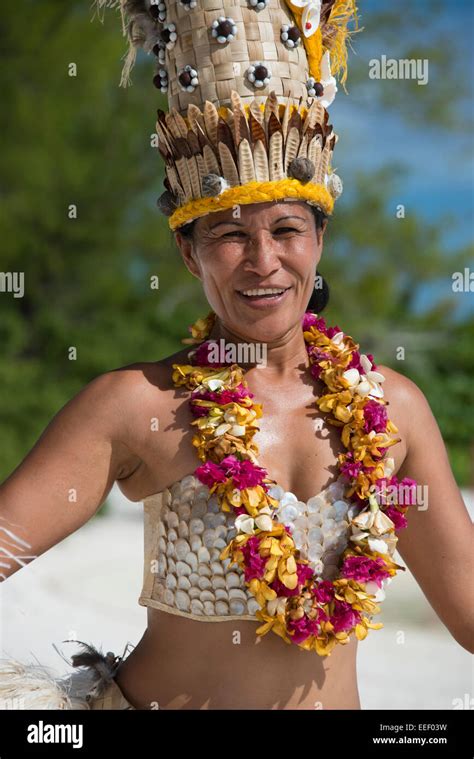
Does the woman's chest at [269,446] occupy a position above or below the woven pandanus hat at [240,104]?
below

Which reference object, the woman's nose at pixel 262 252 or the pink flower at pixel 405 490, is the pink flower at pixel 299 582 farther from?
the woman's nose at pixel 262 252

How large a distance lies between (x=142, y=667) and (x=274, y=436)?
50 centimetres

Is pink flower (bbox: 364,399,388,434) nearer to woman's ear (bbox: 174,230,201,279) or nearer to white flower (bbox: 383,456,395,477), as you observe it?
white flower (bbox: 383,456,395,477)

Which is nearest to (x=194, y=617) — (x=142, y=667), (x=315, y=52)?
(x=142, y=667)

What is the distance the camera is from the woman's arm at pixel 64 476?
1.73m

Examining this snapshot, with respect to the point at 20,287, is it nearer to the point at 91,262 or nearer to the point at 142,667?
the point at 91,262

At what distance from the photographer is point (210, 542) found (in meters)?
1.73

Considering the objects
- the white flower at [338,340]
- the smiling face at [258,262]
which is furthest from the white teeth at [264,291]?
the white flower at [338,340]

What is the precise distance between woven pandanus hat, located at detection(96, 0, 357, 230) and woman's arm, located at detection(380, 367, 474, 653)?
0.45m

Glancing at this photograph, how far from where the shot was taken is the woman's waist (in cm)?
175

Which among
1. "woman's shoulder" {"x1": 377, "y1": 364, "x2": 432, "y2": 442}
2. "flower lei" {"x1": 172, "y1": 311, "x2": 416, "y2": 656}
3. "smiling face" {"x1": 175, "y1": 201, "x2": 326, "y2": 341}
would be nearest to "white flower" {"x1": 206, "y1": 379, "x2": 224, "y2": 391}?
"flower lei" {"x1": 172, "y1": 311, "x2": 416, "y2": 656}

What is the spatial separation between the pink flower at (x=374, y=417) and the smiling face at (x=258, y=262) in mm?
215

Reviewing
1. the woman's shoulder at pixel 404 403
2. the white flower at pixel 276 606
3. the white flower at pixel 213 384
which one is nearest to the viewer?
the white flower at pixel 276 606

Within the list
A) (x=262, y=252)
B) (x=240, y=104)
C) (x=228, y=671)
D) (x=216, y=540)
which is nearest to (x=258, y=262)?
(x=262, y=252)
